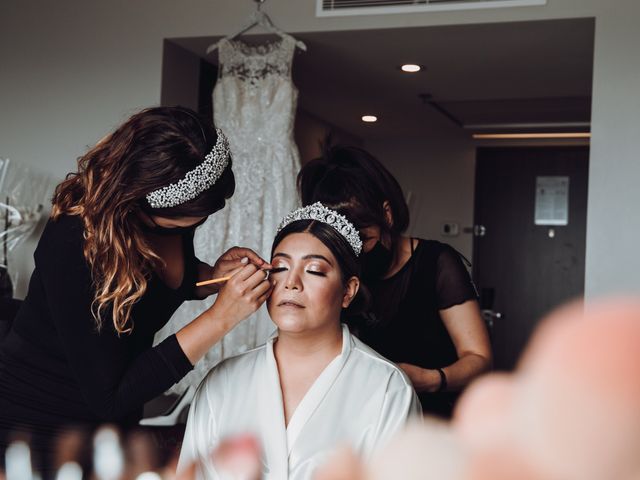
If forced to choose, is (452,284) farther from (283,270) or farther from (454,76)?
(454,76)

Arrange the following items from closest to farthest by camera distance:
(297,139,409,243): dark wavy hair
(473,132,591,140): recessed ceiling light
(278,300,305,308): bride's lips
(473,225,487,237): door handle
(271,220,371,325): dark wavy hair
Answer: (278,300,305,308): bride's lips → (271,220,371,325): dark wavy hair → (297,139,409,243): dark wavy hair → (473,132,591,140): recessed ceiling light → (473,225,487,237): door handle

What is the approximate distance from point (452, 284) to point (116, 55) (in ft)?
8.65

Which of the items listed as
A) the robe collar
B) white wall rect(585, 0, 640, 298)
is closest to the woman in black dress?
the robe collar

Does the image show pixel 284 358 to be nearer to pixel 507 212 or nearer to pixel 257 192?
pixel 257 192

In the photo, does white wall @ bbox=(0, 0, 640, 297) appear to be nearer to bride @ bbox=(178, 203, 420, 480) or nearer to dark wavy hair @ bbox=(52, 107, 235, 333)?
bride @ bbox=(178, 203, 420, 480)

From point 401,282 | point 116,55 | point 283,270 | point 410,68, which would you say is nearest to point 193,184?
point 283,270

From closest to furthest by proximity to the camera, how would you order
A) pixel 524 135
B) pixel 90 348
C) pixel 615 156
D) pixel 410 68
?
pixel 90 348, pixel 615 156, pixel 410 68, pixel 524 135

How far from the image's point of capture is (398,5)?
3.44 metres

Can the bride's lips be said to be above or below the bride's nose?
below

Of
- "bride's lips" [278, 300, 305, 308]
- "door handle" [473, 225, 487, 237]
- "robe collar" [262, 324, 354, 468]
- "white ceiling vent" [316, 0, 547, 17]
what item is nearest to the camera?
"robe collar" [262, 324, 354, 468]

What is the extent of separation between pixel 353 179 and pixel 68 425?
2.72 ft

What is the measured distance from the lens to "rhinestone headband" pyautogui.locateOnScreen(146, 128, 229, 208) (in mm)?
1254

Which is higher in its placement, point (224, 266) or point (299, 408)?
point (224, 266)

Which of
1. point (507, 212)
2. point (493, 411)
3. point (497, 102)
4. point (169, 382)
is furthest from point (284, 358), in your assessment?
point (507, 212)
